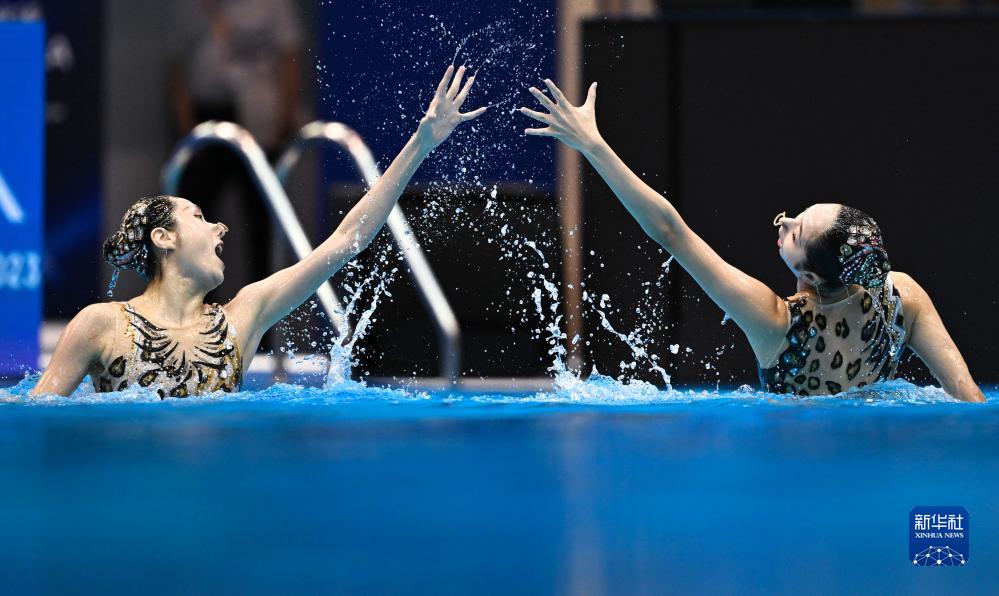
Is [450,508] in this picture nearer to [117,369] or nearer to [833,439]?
[833,439]

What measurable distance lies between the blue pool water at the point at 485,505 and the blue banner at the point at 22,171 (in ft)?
11.2

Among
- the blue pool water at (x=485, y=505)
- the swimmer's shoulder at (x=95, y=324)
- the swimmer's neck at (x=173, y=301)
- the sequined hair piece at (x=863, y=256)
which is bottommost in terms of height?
the blue pool water at (x=485, y=505)

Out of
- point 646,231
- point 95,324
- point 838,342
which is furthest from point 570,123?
point 95,324

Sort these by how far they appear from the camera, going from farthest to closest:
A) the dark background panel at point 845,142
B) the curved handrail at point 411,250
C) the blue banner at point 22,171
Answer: the blue banner at point 22,171
the dark background panel at point 845,142
the curved handrail at point 411,250

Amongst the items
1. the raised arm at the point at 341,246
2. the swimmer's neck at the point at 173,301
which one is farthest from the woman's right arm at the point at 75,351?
the raised arm at the point at 341,246

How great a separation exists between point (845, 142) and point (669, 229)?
280 cm

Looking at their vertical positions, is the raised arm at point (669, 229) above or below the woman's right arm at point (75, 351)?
above

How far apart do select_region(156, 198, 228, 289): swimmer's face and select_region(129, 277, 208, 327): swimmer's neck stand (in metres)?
0.04

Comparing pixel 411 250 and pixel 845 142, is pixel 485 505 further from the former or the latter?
pixel 845 142

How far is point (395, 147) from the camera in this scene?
770cm

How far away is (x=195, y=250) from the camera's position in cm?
379

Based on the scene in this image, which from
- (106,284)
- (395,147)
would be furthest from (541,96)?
(106,284)

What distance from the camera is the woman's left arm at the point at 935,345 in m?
3.86

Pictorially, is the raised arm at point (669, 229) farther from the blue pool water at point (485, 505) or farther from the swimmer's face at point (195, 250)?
the swimmer's face at point (195, 250)
